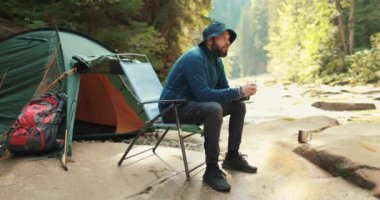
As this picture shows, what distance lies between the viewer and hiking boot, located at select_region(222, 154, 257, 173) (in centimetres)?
427

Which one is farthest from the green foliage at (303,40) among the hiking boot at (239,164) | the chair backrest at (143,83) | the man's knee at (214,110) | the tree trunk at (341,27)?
the man's knee at (214,110)

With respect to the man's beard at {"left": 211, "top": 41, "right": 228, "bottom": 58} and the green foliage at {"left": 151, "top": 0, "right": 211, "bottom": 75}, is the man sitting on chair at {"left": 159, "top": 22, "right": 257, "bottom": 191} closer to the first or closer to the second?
the man's beard at {"left": 211, "top": 41, "right": 228, "bottom": 58}

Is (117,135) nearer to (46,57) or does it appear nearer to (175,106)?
(46,57)

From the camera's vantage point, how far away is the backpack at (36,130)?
4.55m

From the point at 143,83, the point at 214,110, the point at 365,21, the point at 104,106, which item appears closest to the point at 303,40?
the point at 365,21

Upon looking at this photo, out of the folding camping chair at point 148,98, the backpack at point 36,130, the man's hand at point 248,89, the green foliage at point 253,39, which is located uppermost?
the man's hand at point 248,89

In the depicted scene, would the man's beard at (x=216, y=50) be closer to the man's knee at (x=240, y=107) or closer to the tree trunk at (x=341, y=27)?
the man's knee at (x=240, y=107)

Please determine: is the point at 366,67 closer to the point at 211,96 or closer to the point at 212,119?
the point at 211,96

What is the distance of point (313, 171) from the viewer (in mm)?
4242

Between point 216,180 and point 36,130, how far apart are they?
7.10 feet

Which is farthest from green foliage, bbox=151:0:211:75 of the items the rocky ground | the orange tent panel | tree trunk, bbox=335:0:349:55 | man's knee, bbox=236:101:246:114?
tree trunk, bbox=335:0:349:55

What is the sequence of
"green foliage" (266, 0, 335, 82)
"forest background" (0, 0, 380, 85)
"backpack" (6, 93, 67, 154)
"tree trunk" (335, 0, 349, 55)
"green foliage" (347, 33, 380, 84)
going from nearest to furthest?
"backpack" (6, 93, 67, 154), "forest background" (0, 0, 380, 85), "green foliage" (347, 33, 380, 84), "tree trunk" (335, 0, 349, 55), "green foliage" (266, 0, 335, 82)

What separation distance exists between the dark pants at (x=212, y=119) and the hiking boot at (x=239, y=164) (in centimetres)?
11

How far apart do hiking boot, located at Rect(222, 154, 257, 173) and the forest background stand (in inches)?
193
